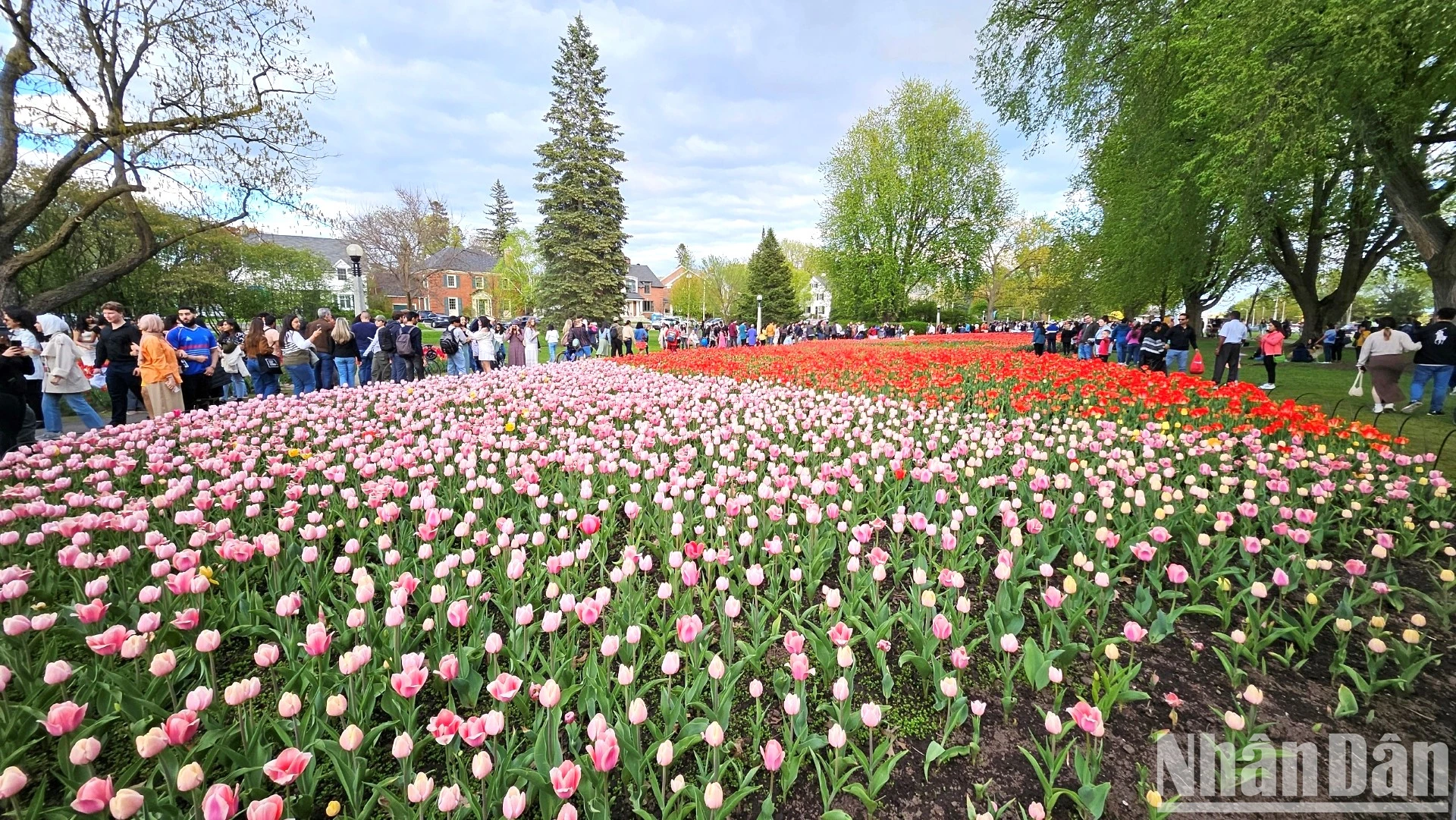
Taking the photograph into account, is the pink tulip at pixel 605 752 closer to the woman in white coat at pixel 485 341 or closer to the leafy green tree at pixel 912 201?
the woman in white coat at pixel 485 341

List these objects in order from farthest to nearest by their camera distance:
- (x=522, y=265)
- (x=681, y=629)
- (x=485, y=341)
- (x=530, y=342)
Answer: (x=522, y=265) → (x=530, y=342) → (x=485, y=341) → (x=681, y=629)

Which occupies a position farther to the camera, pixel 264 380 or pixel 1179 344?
pixel 1179 344

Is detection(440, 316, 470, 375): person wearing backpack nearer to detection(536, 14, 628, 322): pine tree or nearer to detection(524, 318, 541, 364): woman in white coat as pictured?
detection(524, 318, 541, 364): woman in white coat

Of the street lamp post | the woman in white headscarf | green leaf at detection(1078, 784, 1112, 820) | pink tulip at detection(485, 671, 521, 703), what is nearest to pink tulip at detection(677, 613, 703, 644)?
pink tulip at detection(485, 671, 521, 703)

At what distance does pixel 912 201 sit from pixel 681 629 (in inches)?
1554

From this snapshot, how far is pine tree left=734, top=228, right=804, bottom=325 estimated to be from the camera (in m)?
51.4

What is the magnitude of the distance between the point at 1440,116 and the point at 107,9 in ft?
103

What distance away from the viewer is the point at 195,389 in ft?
26.9

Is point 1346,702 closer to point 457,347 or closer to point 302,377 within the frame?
point 302,377

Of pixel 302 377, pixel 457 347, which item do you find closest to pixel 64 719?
pixel 302 377

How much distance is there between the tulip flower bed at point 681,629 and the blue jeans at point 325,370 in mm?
5433

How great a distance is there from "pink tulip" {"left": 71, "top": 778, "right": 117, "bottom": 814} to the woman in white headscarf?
303 inches

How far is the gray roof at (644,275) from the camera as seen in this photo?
9231cm

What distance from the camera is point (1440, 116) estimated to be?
13070mm
